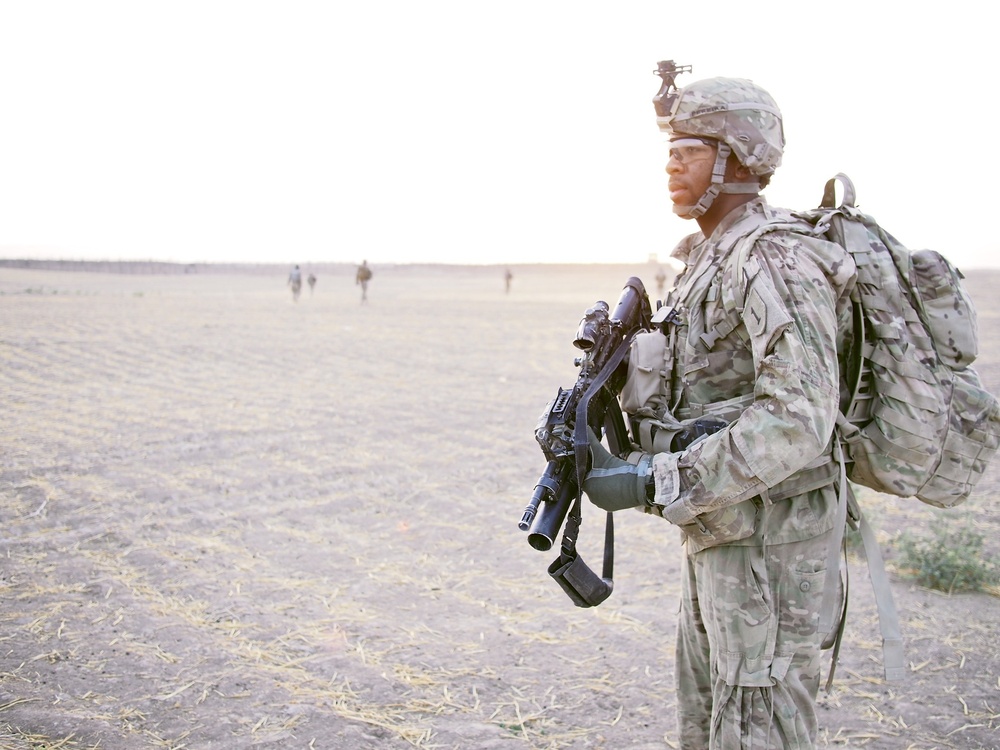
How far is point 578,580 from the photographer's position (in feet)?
7.62

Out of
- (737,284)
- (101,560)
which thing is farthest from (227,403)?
(737,284)

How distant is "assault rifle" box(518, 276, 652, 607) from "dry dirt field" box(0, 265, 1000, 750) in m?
1.35

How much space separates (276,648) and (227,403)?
246 inches

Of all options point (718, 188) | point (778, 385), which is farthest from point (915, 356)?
point (718, 188)

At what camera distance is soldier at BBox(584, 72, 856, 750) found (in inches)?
80.6

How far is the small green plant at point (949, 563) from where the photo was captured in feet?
15.8

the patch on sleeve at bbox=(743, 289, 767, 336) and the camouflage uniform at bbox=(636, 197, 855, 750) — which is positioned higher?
the patch on sleeve at bbox=(743, 289, 767, 336)

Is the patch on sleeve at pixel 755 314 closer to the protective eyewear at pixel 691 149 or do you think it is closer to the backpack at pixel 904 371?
the backpack at pixel 904 371

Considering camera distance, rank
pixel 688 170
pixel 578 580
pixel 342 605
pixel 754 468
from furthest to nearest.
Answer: pixel 342 605 < pixel 688 170 < pixel 578 580 < pixel 754 468

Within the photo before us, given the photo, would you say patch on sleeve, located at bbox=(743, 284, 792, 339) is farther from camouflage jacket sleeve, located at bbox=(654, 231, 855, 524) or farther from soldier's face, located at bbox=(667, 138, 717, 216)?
soldier's face, located at bbox=(667, 138, 717, 216)

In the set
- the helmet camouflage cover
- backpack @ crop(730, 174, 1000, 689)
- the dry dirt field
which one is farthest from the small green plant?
the helmet camouflage cover

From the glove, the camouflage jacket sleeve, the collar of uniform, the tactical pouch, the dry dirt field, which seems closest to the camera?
the camouflage jacket sleeve

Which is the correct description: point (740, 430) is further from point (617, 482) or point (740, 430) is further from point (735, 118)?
point (735, 118)

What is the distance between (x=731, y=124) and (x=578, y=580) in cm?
138
